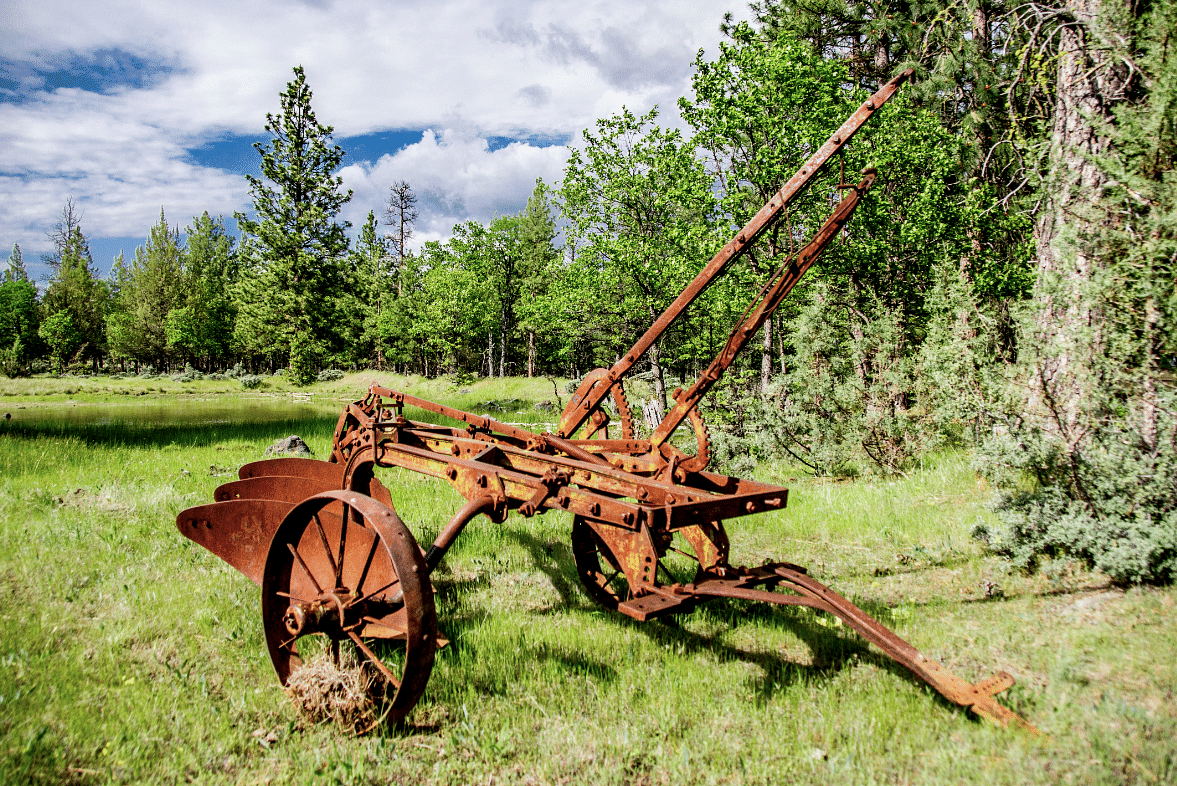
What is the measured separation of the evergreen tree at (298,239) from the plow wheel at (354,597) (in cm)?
3599

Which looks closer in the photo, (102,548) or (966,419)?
(102,548)

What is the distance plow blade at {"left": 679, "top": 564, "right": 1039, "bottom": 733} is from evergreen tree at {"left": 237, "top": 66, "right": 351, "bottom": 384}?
3772 cm

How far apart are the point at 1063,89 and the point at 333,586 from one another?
7986mm

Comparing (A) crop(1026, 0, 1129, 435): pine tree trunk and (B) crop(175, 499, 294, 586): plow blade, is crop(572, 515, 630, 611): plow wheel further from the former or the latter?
(A) crop(1026, 0, 1129, 435): pine tree trunk

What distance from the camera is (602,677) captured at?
389 centimetres

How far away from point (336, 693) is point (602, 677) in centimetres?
169

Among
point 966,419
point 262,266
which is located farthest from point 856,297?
point 262,266

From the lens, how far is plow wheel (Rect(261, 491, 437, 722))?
294 cm

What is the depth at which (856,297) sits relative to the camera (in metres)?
14.1

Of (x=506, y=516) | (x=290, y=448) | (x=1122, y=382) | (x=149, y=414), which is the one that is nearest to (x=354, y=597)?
(x=506, y=516)

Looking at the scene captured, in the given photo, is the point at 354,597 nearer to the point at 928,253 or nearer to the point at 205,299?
the point at 928,253

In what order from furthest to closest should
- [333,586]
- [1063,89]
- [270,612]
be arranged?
[1063,89], [333,586], [270,612]

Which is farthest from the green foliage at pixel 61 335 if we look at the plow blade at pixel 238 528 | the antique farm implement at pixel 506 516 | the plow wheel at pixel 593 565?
the plow wheel at pixel 593 565

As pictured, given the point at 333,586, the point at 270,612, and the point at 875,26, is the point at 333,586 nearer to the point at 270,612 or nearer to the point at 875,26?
the point at 270,612
